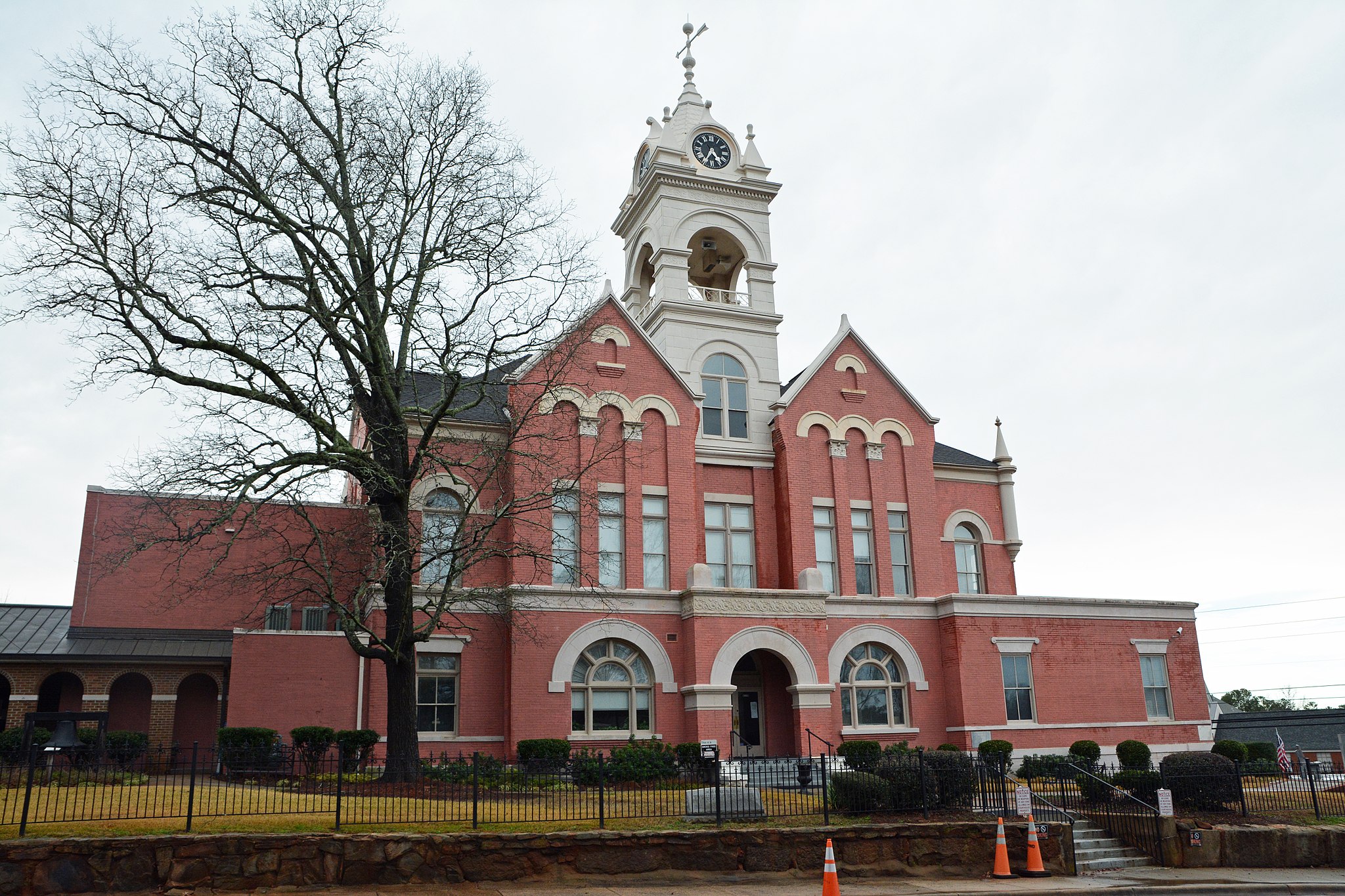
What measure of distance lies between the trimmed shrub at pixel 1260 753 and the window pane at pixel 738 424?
18.5 m

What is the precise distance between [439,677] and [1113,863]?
678 inches

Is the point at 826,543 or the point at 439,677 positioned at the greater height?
the point at 826,543

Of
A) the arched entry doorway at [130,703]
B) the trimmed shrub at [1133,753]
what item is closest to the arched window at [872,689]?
the trimmed shrub at [1133,753]

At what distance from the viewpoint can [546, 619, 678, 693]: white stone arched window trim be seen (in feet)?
92.1

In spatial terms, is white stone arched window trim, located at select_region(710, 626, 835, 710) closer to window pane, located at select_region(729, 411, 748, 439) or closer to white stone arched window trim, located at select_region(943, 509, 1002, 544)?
window pane, located at select_region(729, 411, 748, 439)

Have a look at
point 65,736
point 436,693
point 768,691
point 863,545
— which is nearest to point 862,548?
point 863,545

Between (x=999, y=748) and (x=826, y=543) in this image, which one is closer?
(x=999, y=748)

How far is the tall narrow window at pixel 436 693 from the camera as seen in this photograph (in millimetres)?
27938

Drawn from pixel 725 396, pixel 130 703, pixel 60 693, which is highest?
pixel 725 396

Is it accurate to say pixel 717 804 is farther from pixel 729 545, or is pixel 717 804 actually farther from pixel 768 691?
pixel 729 545

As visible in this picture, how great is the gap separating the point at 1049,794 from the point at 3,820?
19.7 metres

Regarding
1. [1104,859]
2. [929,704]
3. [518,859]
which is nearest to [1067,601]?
[929,704]

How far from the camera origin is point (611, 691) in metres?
28.8

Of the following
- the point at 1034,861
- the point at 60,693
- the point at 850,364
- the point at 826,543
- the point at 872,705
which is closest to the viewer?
Answer: the point at 1034,861
